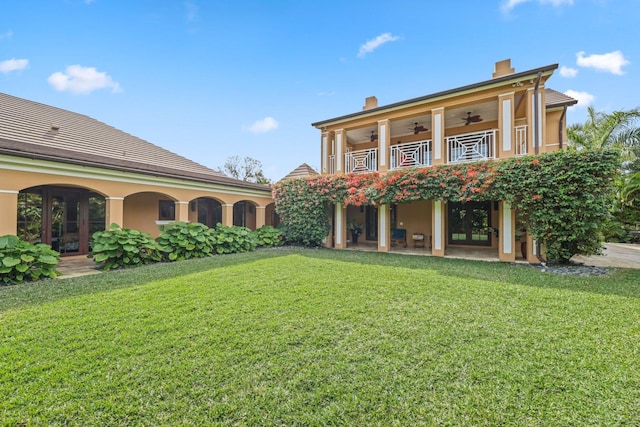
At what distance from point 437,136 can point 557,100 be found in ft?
→ 16.1

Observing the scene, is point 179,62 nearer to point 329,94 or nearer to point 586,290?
point 329,94

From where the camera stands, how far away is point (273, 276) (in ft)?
21.1

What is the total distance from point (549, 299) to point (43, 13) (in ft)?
51.5

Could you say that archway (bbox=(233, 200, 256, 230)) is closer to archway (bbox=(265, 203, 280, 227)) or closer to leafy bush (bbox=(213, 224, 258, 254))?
archway (bbox=(265, 203, 280, 227))

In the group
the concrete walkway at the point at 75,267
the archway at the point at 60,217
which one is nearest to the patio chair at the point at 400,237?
the concrete walkway at the point at 75,267

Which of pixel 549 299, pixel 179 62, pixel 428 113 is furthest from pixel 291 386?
pixel 179 62

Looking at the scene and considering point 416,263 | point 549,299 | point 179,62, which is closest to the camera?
point 549,299

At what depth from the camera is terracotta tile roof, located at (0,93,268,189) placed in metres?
7.77

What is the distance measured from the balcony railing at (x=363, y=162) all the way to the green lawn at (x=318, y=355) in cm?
767

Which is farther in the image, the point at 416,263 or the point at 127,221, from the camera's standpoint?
the point at 127,221

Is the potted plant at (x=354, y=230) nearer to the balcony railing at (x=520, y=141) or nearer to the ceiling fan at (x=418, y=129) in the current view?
the ceiling fan at (x=418, y=129)

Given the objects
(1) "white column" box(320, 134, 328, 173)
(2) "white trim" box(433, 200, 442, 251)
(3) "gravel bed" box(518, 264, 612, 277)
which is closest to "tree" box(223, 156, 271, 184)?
(1) "white column" box(320, 134, 328, 173)

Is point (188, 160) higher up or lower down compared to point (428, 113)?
lower down

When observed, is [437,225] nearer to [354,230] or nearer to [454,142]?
[454,142]
